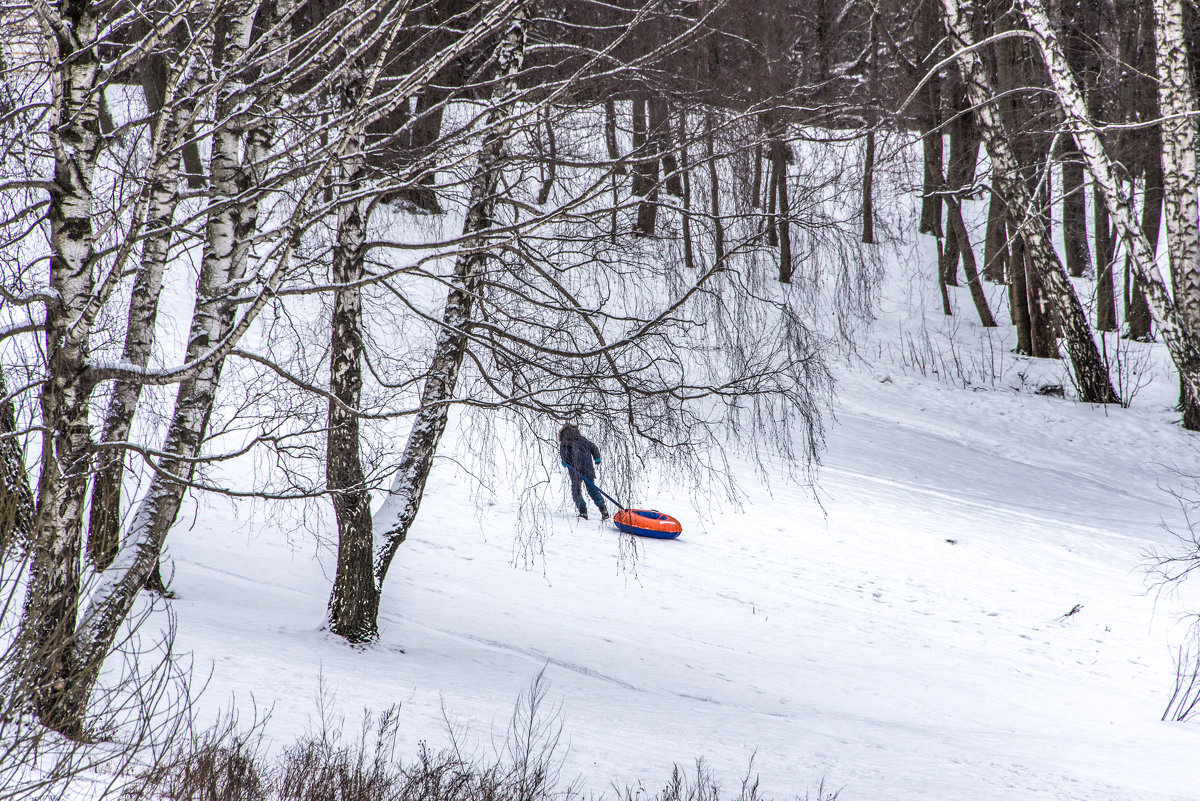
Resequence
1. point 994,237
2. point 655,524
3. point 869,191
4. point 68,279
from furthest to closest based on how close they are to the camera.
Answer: point 994,237 → point 869,191 → point 655,524 → point 68,279

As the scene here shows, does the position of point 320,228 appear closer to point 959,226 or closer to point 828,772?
point 828,772

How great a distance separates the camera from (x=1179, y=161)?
10.6m

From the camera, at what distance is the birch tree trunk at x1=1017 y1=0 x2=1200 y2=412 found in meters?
10.4

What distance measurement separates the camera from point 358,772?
4328 millimetres

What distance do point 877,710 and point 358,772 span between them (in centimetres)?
476

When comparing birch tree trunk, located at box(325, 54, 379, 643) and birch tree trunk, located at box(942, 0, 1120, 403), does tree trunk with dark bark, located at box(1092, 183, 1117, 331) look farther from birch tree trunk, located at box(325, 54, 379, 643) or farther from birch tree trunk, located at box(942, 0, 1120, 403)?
birch tree trunk, located at box(325, 54, 379, 643)

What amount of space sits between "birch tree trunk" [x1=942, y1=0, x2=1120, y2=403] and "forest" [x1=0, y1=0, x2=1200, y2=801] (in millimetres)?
250

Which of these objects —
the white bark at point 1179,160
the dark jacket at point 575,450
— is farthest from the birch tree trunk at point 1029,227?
the dark jacket at point 575,450

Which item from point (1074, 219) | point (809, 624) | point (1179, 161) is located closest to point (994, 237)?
point (1074, 219)

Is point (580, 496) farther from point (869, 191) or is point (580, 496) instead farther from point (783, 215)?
point (783, 215)

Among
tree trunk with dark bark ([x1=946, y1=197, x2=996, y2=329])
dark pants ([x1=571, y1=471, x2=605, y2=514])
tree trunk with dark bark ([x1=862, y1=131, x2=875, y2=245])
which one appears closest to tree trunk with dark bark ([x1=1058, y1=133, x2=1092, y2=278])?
tree trunk with dark bark ([x1=946, y1=197, x2=996, y2=329])

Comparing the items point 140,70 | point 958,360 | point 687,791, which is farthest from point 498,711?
point 958,360

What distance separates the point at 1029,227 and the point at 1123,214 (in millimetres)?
3052

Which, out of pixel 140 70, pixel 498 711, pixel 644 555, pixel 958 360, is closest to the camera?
pixel 140 70
